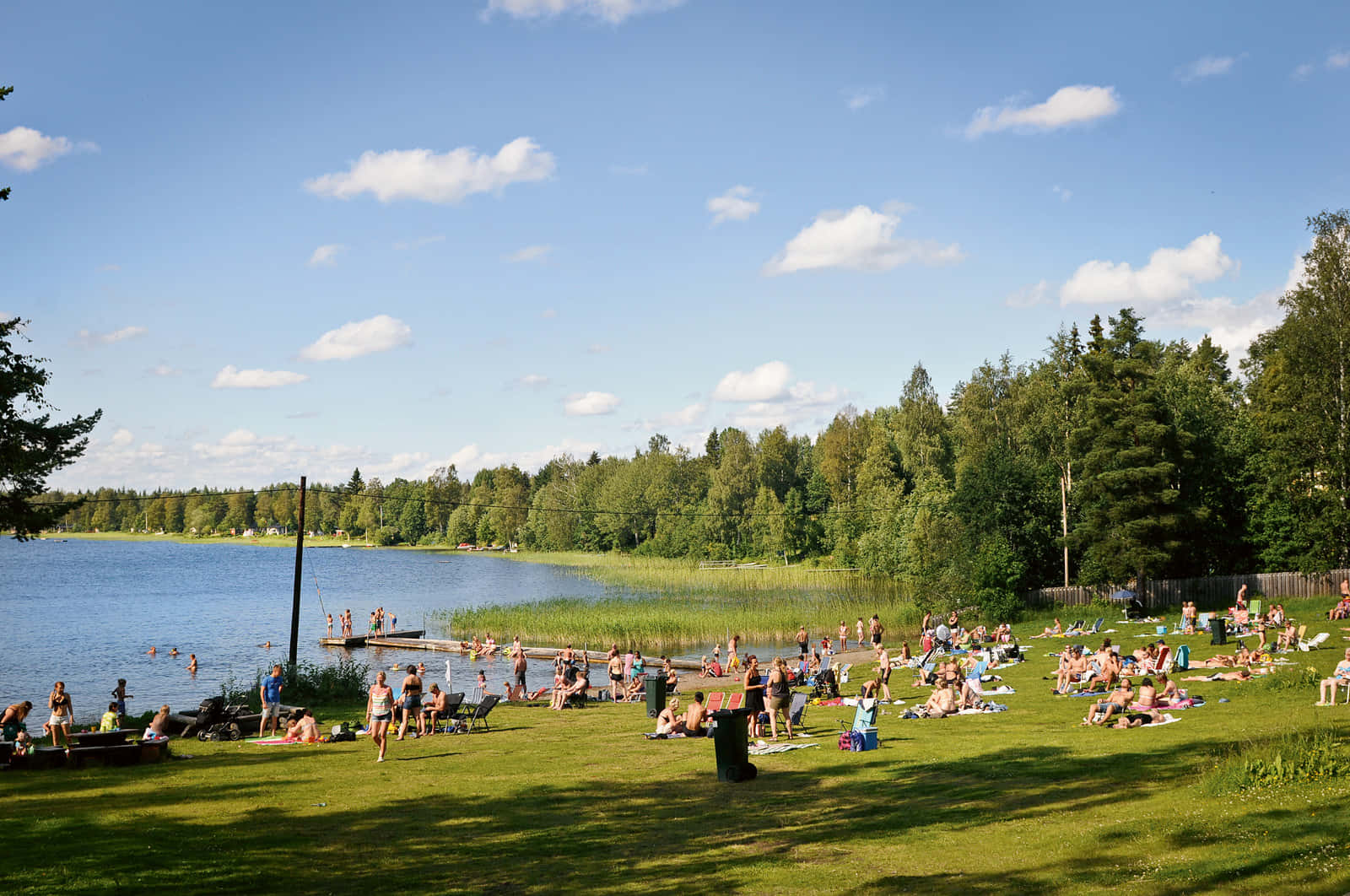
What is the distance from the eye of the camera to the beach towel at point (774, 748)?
53.4 ft

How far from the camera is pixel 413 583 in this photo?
92812 mm

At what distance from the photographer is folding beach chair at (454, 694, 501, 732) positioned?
20828 mm

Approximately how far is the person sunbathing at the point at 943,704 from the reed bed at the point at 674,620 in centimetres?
2393

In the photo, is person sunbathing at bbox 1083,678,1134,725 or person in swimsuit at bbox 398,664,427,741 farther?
person in swimsuit at bbox 398,664,427,741

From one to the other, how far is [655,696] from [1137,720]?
9.65m

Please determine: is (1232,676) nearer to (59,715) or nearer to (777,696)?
(777,696)

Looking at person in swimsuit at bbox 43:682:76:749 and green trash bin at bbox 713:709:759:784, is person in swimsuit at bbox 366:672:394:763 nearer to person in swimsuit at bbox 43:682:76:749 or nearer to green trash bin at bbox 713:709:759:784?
person in swimsuit at bbox 43:682:76:749

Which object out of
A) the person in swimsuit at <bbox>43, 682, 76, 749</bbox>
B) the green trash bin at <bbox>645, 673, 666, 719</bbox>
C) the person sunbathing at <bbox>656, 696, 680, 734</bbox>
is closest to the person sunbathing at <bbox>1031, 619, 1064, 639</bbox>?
the green trash bin at <bbox>645, 673, 666, 719</bbox>

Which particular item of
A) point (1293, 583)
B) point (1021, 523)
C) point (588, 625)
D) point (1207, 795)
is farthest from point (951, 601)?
point (1207, 795)

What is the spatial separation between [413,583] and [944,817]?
8635cm

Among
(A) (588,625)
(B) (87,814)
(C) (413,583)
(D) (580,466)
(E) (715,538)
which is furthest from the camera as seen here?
(D) (580,466)

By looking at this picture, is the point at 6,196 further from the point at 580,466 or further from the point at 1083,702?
the point at 580,466

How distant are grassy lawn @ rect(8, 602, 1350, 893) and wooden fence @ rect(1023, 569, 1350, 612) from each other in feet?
82.1

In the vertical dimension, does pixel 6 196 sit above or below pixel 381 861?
above
